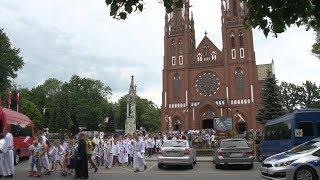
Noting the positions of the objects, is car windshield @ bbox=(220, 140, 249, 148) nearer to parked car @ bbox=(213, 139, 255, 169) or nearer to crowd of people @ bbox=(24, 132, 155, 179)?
parked car @ bbox=(213, 139, 255, 169)

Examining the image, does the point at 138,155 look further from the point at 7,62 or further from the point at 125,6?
the point at 7,62

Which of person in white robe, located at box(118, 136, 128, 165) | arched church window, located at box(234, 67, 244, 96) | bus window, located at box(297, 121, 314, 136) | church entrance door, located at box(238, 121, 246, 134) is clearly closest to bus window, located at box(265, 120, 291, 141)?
bus window, located at box(297, 121, 314, 136)

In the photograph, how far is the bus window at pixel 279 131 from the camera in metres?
17.9

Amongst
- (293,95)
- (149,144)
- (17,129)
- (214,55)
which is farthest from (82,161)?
(293,95)

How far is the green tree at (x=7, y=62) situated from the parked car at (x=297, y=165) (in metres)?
31.7

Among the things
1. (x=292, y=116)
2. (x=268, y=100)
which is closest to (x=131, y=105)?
(x=268, y=100)

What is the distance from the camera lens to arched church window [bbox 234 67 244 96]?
64188mm

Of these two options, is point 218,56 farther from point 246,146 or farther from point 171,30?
point 246,146

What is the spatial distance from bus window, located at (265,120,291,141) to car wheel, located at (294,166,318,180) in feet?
18.3

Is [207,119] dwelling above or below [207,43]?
below

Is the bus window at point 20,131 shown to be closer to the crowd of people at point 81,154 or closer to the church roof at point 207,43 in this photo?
the crowd of people at point 81,154

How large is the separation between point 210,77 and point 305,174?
55.1 meters

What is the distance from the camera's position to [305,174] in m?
12.1

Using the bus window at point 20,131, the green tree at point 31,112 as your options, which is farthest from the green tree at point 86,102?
the bus window at point 20,131
